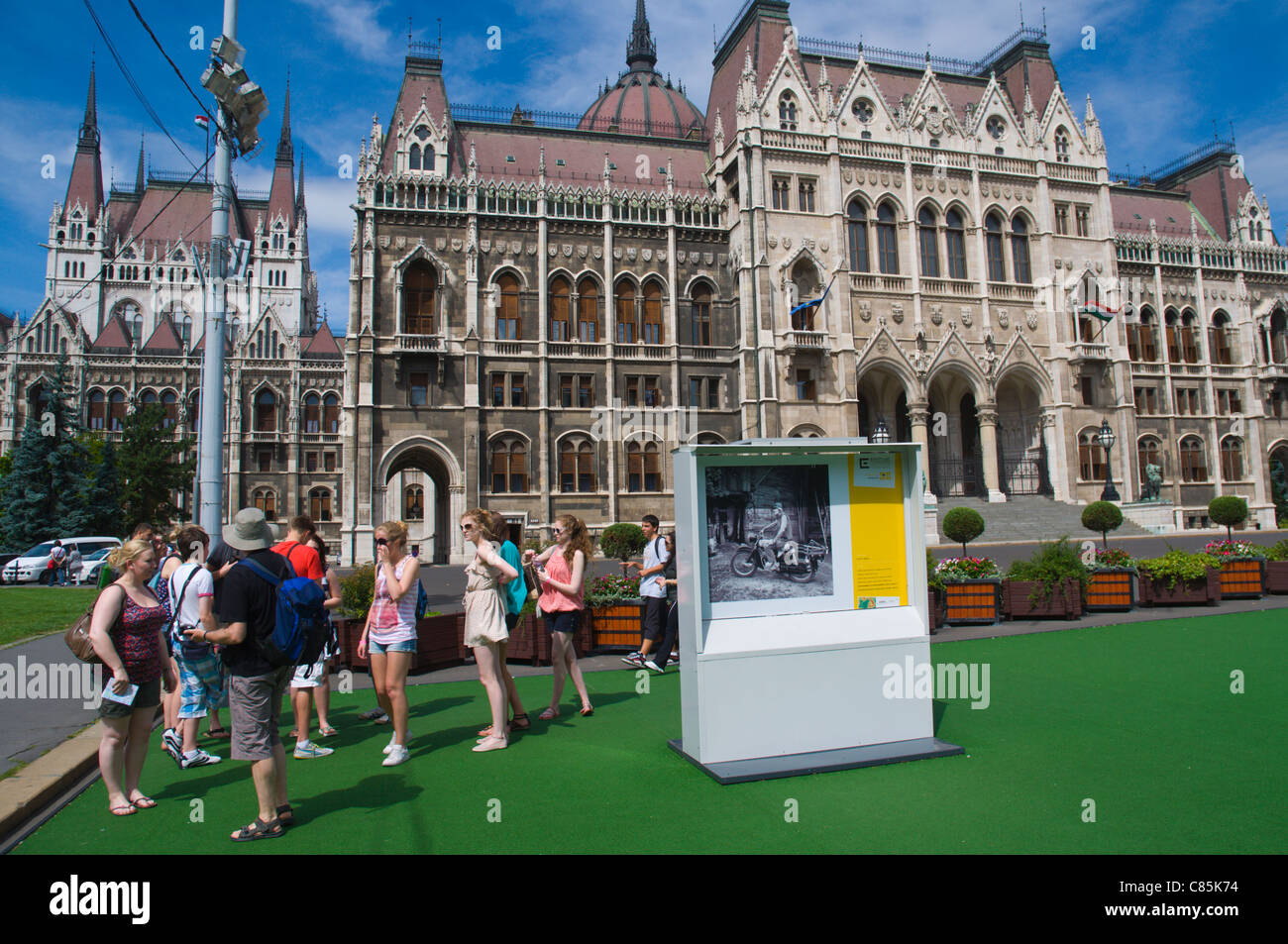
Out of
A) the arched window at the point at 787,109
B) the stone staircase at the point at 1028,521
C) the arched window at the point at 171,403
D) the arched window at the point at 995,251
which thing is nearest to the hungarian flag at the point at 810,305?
the arched window at the point at 787,109

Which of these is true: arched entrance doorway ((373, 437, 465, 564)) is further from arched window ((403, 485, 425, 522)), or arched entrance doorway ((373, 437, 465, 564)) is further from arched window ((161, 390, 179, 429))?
arched window ((161, 390, 179, 429))

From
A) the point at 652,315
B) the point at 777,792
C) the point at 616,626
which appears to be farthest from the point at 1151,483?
the point at 777,792

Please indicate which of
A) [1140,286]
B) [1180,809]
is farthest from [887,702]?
[1140,286]

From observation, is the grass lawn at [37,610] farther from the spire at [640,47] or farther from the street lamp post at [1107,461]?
the spire at [640,47]

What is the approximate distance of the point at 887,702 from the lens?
6.30 meters

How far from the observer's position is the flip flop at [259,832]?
4.84m

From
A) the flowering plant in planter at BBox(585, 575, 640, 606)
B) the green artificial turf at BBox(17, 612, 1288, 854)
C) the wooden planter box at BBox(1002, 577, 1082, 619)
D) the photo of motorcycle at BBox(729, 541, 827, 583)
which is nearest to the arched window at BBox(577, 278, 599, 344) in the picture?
the flowering plant in planter at BBox(585, 575, 640, 606)

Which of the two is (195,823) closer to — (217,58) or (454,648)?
(454,648)

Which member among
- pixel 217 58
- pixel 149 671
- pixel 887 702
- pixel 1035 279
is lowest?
pixel 887 702

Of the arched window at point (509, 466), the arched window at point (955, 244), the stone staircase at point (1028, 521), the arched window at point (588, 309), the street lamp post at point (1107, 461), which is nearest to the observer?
the street lamp post at point (1107, 461)

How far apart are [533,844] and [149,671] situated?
3.11 metres

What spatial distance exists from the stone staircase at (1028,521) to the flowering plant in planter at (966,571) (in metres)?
17.8

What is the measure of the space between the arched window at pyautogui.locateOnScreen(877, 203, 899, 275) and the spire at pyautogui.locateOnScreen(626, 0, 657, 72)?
984 inches

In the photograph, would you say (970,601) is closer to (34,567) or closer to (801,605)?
(801,605)
